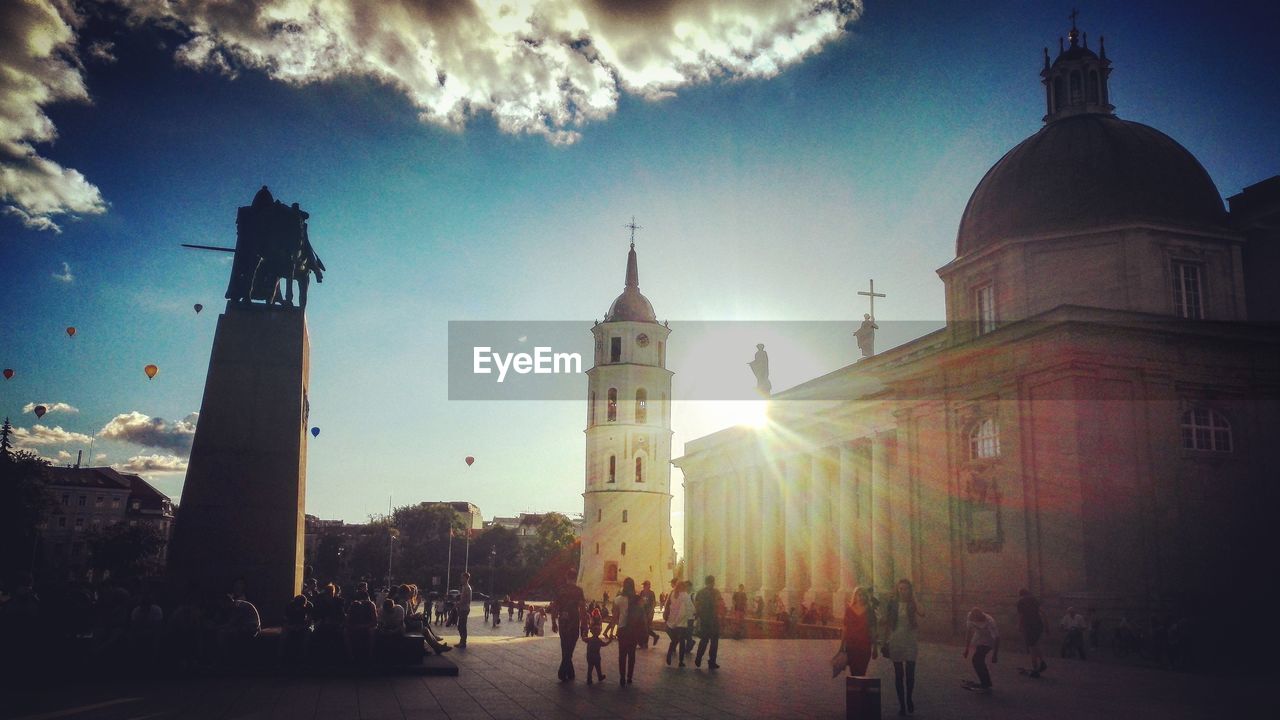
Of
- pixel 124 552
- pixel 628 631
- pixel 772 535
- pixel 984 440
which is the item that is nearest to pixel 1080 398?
pixel 984 440

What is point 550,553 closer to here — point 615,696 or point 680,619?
point 680,619

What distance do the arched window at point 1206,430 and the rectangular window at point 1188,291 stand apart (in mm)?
4339

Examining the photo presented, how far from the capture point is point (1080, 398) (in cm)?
2788

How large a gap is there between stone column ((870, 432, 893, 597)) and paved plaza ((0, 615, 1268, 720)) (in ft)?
57.6

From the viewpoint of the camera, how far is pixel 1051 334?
2855 cm

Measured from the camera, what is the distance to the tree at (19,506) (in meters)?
46.4

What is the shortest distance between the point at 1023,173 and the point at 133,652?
32.2 metres

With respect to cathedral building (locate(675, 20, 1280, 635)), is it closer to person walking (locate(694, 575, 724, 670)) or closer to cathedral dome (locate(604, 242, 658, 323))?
person walking (locate(694, 575, 724, 670))

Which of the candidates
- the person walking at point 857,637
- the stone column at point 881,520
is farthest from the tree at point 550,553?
the person walking at point 857,637

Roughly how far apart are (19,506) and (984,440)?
148 ft

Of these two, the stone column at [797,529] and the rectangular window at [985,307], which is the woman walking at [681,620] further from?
the stone column at [797,529]

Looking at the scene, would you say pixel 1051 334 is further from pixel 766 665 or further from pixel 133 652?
pixel 133 652

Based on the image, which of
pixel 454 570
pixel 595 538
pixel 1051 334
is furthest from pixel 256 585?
pixel 454 570

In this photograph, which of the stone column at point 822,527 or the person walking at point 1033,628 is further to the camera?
the stone column at point 822,527
